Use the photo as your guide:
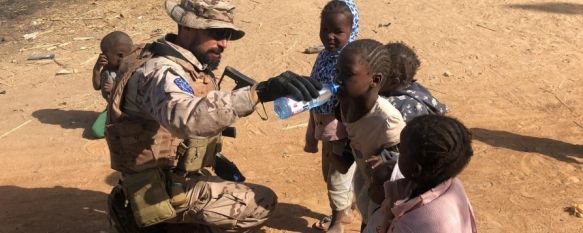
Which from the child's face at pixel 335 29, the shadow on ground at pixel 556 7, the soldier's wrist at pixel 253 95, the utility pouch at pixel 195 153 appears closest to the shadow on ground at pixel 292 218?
the utility pouch at pixel 195 153

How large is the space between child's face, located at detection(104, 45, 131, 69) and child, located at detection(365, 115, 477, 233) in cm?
464

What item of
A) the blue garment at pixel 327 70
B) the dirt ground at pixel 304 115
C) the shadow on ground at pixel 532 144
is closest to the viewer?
the blue garment at pixel 327 70

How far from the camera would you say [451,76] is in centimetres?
825

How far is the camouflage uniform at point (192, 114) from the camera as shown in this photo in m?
3.36

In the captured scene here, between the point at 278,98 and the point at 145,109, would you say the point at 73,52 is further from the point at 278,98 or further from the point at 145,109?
the point at 278,98

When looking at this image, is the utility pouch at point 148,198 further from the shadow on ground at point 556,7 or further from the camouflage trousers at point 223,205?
the shadow on ground at point 556,7

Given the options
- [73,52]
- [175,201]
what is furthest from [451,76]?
[73,52]

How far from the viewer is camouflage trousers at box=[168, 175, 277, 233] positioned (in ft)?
13.6

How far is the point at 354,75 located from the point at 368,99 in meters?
0.15

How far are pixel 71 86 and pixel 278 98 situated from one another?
6.26m

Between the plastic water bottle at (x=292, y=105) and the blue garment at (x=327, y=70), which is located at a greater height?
the plastic water bottle at (x=292, y=105)

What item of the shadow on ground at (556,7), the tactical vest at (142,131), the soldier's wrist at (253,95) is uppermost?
the soldier's wrist at (253,95)

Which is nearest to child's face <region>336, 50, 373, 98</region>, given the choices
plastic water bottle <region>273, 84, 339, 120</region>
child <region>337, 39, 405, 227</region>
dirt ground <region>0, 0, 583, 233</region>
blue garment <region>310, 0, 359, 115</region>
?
child <region>337, 39, 405, 227</region>

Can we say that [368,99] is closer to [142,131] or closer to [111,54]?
[142,131]
